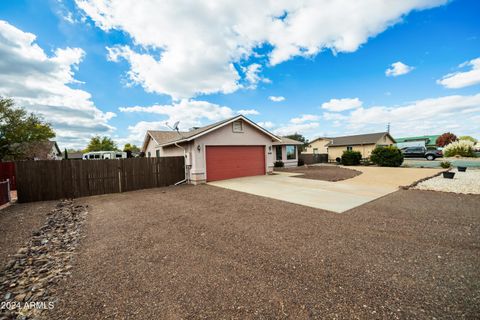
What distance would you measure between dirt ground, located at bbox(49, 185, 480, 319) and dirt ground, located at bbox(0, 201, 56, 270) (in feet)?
4.12

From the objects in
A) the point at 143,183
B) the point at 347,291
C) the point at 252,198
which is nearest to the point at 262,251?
the point at 347,291

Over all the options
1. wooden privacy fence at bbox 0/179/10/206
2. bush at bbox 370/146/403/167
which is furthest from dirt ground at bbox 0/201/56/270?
bush at bbox 370/146/403/167

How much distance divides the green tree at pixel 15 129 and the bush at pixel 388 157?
36198mm

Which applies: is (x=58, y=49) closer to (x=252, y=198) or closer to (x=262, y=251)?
(x=252, y=198)

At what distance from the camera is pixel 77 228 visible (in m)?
4.91

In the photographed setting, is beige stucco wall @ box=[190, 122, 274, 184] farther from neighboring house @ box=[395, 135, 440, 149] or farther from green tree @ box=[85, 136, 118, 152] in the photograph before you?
green tree @ box=[85, 136, 118, 152]

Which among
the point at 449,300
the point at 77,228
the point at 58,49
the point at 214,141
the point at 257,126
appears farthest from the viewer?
the point at 257,126

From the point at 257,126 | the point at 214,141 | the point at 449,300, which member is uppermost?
the point at 257,126

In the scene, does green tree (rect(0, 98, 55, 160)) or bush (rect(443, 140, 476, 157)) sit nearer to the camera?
green tree (rect(0, 98, 55, 160))

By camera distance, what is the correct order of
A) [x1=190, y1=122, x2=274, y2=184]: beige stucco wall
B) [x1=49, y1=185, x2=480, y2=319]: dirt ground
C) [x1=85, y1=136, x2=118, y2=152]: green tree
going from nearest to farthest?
[x1=49, y1=185, x2=480, y2=319]: dirt ground, [x1=190, y1=122, x2=274, y2=184]: beige stucco wall, [x1=85, y1=136, x2=118, y2=152]: green tree

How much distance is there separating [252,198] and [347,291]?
516 centimetres

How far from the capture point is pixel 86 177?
9000 millimetres

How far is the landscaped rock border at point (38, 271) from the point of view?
226cm

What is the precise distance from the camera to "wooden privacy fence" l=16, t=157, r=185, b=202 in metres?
7.97
